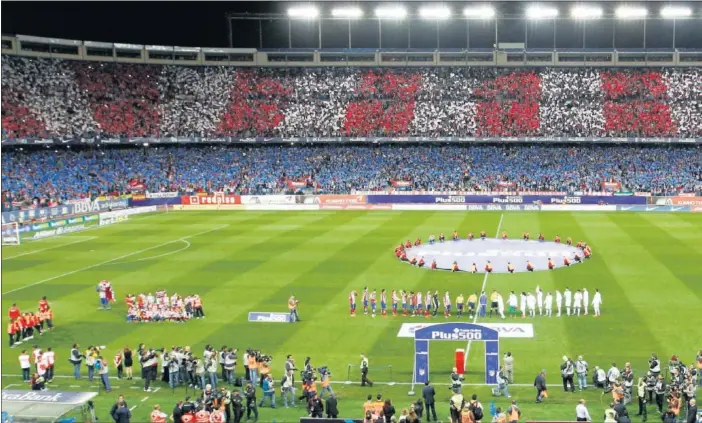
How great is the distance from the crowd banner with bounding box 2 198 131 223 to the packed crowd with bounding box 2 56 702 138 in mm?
14165

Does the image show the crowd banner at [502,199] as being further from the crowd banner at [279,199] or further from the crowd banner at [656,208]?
the crowd banner at [279,199]

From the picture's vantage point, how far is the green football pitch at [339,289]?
25500mm

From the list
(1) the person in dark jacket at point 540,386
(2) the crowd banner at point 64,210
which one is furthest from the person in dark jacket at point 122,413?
(2) the crowd banner at point 64,210

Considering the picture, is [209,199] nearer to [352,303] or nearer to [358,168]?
[358,168]

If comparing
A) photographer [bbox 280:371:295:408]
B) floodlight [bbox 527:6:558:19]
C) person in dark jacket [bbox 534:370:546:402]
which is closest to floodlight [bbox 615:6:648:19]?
floodlight [bbox 527:6:558:19]

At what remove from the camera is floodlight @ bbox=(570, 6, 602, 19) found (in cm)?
8406

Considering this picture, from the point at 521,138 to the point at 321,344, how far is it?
61.9 m

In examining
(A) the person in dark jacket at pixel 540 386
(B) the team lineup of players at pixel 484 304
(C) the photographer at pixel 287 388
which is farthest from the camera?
A: (B) the team lineup of players at pixel 484 304

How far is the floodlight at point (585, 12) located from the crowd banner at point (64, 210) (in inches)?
2015

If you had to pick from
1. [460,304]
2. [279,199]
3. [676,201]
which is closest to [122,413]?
[460,304]

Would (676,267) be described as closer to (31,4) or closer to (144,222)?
(144,222)

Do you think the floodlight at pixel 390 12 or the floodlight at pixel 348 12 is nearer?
the floodlight at pixel 348 12

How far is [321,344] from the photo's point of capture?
94.6 ft

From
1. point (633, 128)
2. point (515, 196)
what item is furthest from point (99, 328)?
point (633, 128)
